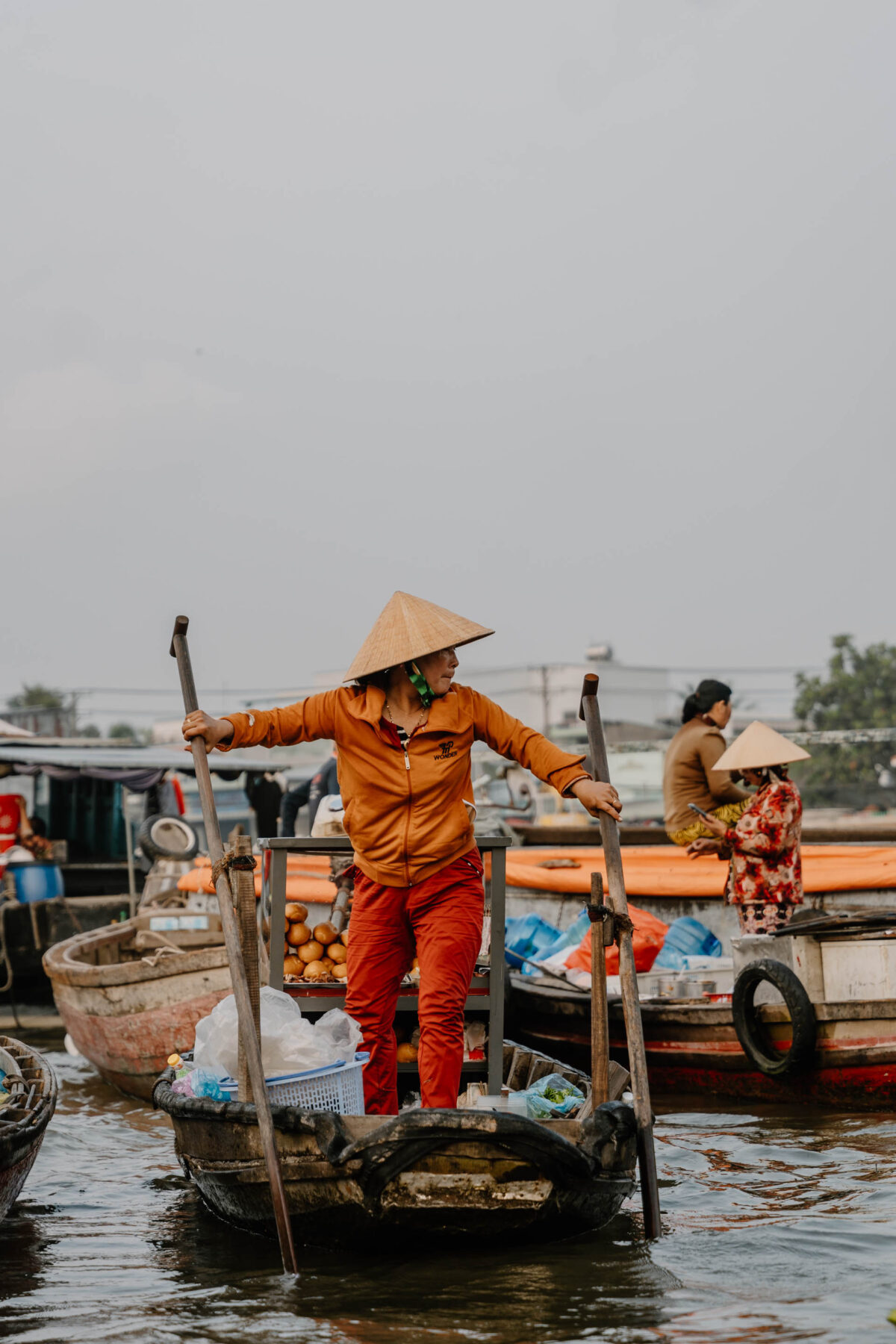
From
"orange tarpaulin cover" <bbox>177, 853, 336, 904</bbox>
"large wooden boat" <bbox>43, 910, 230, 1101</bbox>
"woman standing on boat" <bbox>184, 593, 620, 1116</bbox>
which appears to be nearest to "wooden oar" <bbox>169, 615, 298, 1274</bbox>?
"woman standing on boat" <bbox>184, 593, 620, 1116</bbox>

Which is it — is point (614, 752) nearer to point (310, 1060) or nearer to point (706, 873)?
point (706, 873)

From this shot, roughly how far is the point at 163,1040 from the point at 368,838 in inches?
168

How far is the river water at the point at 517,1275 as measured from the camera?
360cm

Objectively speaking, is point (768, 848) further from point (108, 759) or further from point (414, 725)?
point (108, 759)

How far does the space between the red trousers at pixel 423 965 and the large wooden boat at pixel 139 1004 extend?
11.1 feet

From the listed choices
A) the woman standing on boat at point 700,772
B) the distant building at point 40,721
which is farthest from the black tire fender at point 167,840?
the distant building at point 40,721

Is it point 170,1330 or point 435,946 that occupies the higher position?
point 435,946

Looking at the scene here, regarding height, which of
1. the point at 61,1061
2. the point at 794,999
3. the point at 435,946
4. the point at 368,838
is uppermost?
the point at 368,838

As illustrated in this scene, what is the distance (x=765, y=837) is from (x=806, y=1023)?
0.89 meters

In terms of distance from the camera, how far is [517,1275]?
157 inches

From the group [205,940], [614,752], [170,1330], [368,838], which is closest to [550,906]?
[205,940]

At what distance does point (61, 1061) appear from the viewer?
10.6 metres

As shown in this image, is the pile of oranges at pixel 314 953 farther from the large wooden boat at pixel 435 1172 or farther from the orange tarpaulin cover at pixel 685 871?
the orange tarpaulin cover at pixel 685 871

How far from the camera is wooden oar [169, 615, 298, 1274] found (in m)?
3.96
